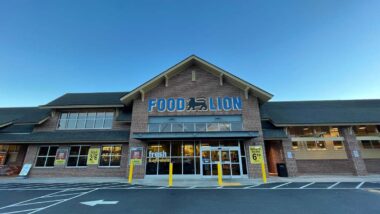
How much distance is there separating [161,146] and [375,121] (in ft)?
60.8

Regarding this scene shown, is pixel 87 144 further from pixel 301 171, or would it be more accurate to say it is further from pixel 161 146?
pixel 301 171

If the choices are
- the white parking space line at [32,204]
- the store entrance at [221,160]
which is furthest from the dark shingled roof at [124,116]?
the white parking space line at [32,204]

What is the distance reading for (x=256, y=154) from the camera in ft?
46.9

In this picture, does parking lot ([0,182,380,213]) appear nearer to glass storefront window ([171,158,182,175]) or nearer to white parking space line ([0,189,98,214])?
white parking space line ([0,189,98,214])

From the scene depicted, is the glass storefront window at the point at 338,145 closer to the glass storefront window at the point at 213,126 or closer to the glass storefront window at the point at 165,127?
the glass storefront window at the point at 213,126

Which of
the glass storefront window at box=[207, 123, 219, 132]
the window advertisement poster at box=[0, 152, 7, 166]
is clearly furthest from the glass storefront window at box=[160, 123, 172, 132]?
the window advertisement poster at box=[0, 152, 7, 166]

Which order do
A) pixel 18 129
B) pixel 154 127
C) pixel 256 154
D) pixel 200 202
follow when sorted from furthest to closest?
pixel 18 129
pixel 154 127
pixel 256 154
pixel 200 202

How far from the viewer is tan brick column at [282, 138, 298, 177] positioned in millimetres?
14420

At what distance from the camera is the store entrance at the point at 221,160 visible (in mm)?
14141

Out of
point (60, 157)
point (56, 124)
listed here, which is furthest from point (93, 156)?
point (56, 124)

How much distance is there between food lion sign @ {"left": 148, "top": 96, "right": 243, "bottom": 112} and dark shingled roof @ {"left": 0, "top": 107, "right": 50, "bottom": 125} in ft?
36.8

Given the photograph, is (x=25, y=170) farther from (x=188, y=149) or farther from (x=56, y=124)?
(x=188, y=149)

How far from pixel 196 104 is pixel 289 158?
9.03 meters

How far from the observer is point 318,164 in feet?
53.5
